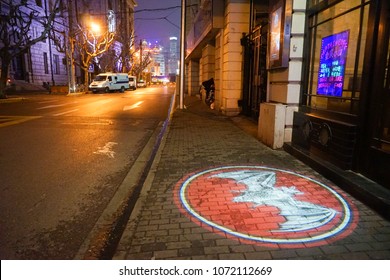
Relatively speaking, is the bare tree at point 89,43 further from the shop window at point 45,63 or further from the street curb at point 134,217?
the street curb at point 134,217

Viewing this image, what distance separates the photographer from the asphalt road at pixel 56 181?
3393 mm

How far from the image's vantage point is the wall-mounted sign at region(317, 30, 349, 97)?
5421mm

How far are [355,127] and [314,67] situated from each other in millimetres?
2284

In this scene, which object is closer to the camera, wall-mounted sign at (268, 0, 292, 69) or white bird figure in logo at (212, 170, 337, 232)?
white bird figure in logo at (212, 170, 337, 232)

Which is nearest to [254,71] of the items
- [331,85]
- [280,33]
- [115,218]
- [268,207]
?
[280,33]

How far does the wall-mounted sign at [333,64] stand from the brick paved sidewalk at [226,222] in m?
1.56

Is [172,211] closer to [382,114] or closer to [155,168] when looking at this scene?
[155,168]

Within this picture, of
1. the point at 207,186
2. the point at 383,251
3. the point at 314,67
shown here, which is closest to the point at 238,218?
the point at 207,186

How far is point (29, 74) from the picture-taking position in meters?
39.1

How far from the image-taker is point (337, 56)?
556 centimetres

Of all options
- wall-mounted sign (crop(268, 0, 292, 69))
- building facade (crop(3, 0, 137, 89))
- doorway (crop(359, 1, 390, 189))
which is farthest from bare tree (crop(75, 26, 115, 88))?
doorway (crop(359, 1, 390, 189))

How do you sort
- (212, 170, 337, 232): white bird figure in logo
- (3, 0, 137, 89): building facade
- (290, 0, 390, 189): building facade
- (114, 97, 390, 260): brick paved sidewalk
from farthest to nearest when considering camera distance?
(3, 0, 137, 89): building facade → (290, 0, 390, 189): building facade → (212, 170, 337, 232): white bird figure in logo → (114, 97, 390, 260): brick paved sidewalk

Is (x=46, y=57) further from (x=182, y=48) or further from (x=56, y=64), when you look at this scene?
(x=182, y=48)

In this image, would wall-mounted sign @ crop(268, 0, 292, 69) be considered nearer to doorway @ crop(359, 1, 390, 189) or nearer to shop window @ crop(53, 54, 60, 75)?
doorway @ crop(359, 1, 390, 189)
